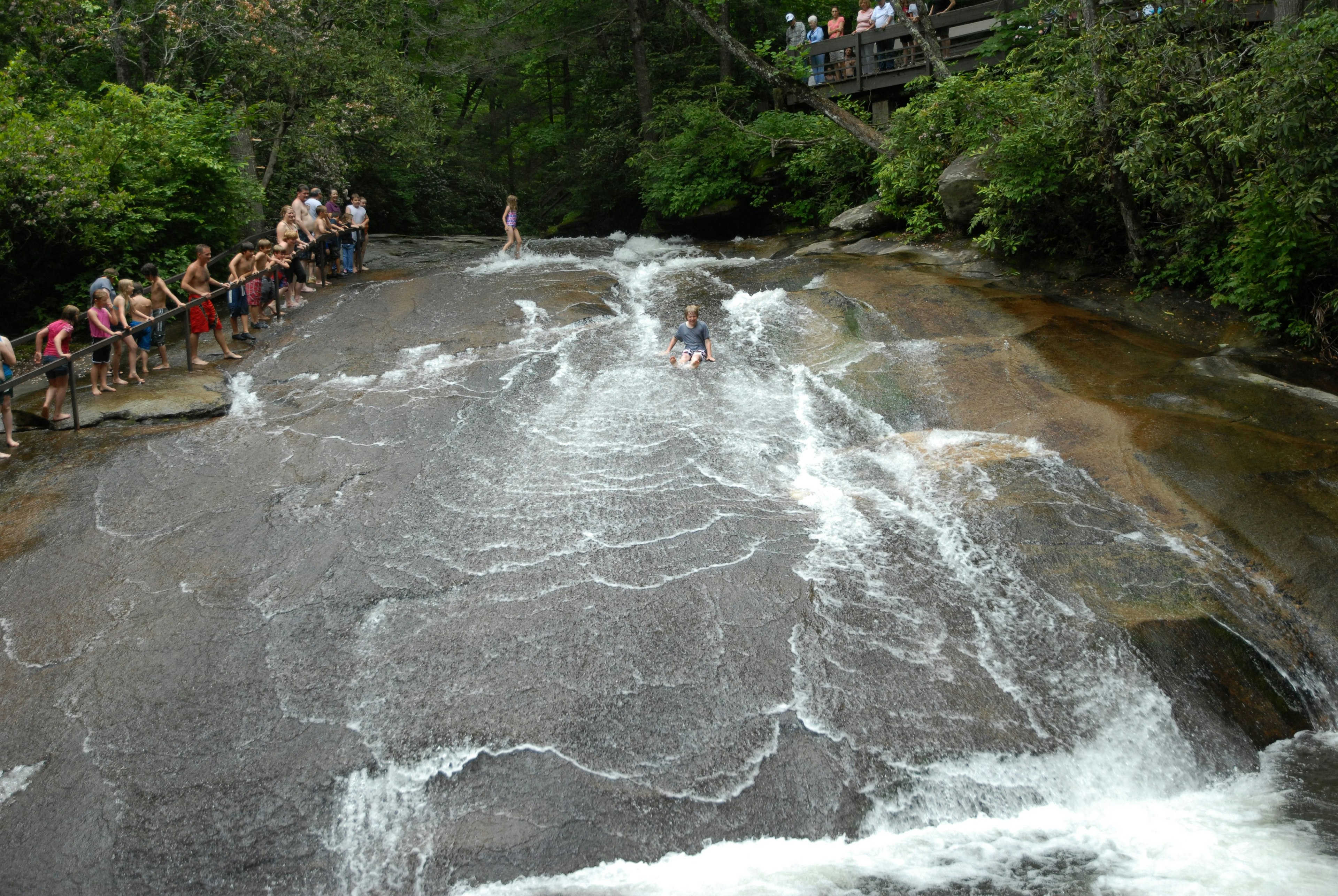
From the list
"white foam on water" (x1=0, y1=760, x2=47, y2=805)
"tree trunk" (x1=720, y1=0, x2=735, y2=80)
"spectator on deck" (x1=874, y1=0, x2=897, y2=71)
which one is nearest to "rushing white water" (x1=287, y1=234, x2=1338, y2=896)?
"white foam on water" (x1=0, y1=760, x2=47, y2=805)

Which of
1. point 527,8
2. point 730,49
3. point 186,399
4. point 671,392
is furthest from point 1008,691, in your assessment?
point 527,8

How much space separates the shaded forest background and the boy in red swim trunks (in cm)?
265

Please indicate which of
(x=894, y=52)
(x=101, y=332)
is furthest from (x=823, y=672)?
(x=894, y=52)

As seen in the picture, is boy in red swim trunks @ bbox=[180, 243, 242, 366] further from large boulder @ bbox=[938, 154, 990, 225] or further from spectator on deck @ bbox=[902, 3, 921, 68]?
spectator on deck @ bbox=[902, 3, 921, 68]

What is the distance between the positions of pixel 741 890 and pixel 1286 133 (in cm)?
964

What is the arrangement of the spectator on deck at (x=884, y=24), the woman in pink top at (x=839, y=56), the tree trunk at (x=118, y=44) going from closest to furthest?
the tree trunk at (x=118, y=44), the spectator on deck at (x=884, y=24), the woman in pink top at (x=839, y=56)

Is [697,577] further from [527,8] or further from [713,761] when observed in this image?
Result: [527,8]

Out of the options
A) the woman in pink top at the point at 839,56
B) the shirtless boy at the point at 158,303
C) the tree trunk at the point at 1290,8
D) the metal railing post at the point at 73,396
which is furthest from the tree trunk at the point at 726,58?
the metal railing post at the point at 73,396

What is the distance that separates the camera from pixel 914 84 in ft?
61.8

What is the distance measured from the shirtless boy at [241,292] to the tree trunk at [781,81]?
1252 centimetres

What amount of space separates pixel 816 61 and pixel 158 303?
1738cm

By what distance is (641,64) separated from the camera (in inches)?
1012

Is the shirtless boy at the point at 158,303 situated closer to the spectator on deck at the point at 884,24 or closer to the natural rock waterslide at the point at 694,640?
the natural rock waterslide at the point at 694,640

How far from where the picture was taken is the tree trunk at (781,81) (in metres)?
20.1
